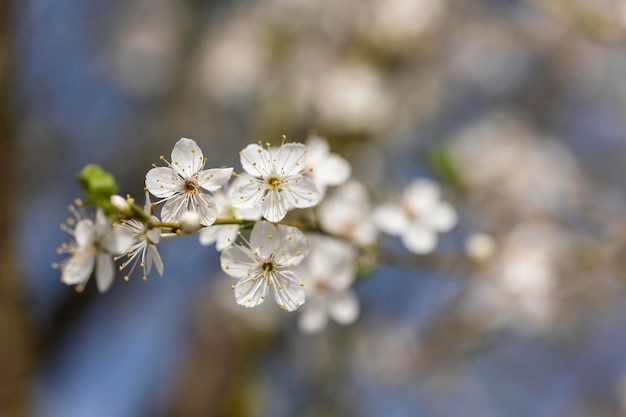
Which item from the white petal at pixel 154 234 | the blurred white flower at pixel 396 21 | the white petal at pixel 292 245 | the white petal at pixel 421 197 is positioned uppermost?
the blurred white flower at pixel 396 21

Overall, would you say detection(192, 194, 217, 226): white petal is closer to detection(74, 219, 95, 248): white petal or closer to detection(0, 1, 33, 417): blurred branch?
detection(74, 219, 95, 248): white petal

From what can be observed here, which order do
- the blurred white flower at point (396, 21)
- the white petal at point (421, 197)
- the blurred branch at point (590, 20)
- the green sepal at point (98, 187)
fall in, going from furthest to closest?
the blurred white flower at point (396, 21), the blurred branch at point (590, 20), the white petal at point (421, 197), the green sepal at point (98, 187)

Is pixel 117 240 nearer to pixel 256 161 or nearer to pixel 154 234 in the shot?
pixel 154 234

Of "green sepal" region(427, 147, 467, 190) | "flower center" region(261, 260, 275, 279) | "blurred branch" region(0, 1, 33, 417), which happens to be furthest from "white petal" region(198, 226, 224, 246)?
"blurred branch" region(0, 1, 33, 417)

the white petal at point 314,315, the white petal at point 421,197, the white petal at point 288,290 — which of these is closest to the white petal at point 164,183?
the white petal at point 288,290

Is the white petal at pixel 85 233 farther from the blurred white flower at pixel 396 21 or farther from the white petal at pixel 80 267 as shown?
the blurred white flower at pixel 396 21

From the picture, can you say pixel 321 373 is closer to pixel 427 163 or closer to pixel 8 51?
pixel 427 163
